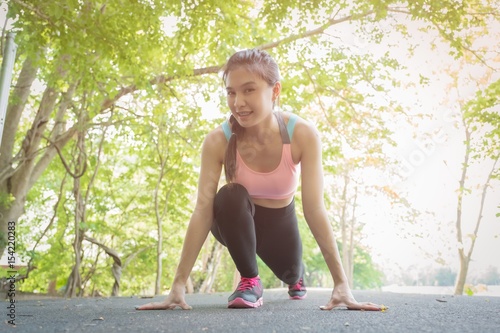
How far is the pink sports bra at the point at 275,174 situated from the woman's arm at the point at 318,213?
0.19ft

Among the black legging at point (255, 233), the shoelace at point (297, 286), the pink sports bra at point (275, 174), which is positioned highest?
the pink sports bra at point (275, 174)

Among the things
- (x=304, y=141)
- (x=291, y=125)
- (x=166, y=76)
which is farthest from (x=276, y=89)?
(x=166, y=76)

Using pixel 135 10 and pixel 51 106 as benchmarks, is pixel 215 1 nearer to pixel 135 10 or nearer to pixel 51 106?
pixel 135 10

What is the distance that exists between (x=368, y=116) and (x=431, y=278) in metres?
14.1

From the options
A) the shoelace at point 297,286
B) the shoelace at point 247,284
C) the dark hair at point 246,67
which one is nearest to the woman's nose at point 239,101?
the dark hair at point 246,67

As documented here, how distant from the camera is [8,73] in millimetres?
2049

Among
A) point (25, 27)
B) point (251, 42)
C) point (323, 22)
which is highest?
point (323, 22)

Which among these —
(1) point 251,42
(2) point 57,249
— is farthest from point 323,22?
(2) point 57,249

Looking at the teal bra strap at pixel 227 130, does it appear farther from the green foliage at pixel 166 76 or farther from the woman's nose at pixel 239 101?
the green foliage at pixel 166 76

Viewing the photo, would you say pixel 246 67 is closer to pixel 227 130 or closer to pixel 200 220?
pixel 227 130

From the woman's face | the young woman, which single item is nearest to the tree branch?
the young woman

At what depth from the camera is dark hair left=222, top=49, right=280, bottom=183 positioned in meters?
2.17

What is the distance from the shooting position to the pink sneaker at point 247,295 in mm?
2180

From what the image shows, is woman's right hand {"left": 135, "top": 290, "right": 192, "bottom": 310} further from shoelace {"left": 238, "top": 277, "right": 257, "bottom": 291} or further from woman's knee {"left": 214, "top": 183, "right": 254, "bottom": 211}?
woman's knee {"left": 214, "top": 183, "right": 254, "bottom": 211}
